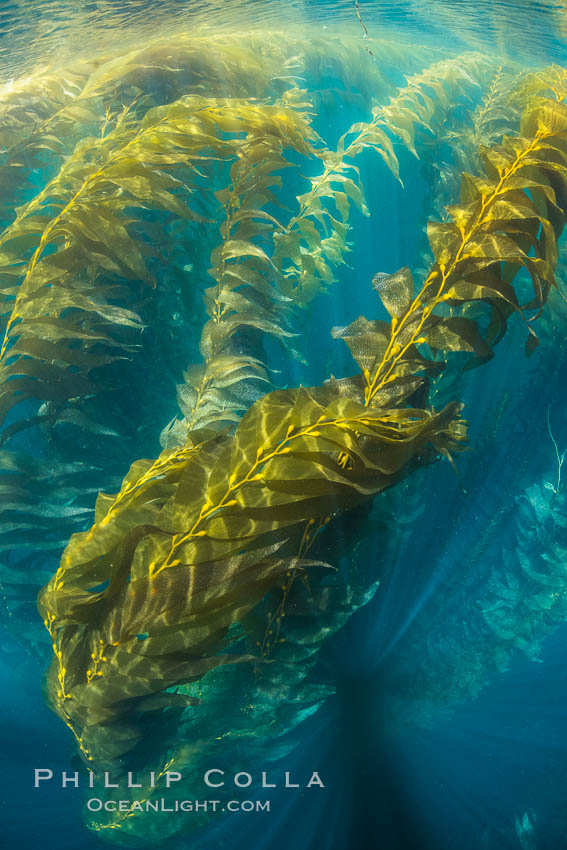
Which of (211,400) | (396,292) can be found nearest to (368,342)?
(396,292)

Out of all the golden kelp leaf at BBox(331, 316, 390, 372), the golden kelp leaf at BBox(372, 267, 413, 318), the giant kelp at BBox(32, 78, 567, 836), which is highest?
the golden kelp leaf at BBox(372, 267, 413, 318)

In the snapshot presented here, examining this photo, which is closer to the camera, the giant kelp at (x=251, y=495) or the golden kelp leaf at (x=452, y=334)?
the giant kelp at (x=251, y=495)

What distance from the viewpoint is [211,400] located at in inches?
45.9

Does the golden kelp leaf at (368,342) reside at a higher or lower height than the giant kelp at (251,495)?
higher

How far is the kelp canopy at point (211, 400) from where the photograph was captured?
2.68 ft

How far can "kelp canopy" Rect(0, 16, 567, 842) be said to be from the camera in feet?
2.68

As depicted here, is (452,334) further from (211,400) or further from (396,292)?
(211,400)

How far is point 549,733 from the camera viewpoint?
148cm

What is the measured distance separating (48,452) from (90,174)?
0.70 metres

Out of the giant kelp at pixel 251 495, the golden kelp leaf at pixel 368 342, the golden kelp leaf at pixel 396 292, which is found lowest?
the giant kelp at pixel 251 495

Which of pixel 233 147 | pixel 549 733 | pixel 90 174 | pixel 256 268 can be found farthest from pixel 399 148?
pixel 549 733

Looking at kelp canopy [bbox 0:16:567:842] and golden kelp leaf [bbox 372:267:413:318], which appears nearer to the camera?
kelp canopy [bbox 0:16:567:842]

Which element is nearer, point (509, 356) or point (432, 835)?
point (432, 835)

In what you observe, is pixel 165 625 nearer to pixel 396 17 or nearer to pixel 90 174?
pixel 90 174
